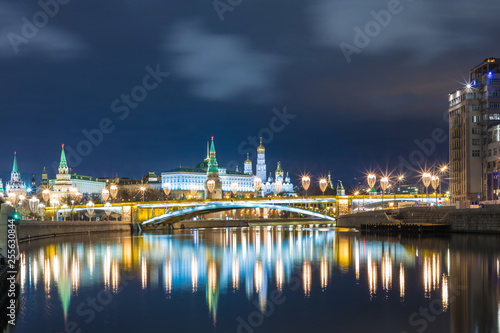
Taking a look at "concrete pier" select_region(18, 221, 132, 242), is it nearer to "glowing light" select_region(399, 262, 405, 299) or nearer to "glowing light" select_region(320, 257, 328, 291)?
"glowing light" select_region(320, 257, 328, 291)

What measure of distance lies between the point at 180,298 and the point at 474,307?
10.9 meters

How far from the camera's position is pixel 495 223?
55.9m

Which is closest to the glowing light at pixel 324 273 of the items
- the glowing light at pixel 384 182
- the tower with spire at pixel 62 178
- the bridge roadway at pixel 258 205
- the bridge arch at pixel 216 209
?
the glowing light at pixel 384 182

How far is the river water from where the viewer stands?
19859 millimetres

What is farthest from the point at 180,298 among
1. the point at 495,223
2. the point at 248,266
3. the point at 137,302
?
the point at 495,223

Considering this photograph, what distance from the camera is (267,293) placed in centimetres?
2550

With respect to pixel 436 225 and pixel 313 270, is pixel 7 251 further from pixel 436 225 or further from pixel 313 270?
pixel 436 225

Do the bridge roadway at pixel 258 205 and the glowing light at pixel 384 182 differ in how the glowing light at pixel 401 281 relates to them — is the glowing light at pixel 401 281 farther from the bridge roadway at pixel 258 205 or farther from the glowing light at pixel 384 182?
the glowing light at pixel 384 182
